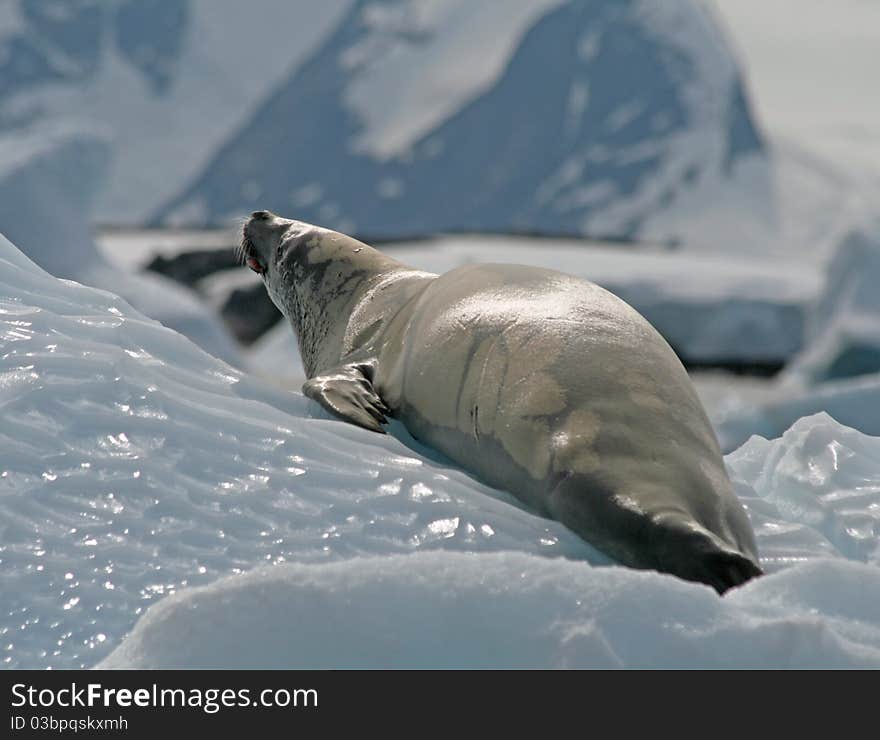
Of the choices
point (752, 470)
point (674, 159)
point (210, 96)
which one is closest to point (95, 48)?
point (210, 96)

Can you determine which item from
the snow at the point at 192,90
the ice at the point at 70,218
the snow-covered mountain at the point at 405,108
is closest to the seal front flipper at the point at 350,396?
the ice at the point at 70,218

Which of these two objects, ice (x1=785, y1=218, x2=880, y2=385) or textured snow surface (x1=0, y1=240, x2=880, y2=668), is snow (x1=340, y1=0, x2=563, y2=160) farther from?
textured snow surface (x1=0, y1=240, x2=880, y2=668)

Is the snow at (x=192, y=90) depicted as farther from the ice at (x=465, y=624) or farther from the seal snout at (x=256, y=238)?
the ice at (x=465, y=624)

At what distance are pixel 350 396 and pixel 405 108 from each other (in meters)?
34.7

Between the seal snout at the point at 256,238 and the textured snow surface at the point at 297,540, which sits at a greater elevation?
the textured snow surface at the point at 297,540

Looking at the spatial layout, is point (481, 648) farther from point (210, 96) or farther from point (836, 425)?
point (210, 96)

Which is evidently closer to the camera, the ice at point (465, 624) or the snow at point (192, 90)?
the ice at point (465, 624)

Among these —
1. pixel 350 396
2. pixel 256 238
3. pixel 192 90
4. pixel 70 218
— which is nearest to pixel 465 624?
pixel 350 396

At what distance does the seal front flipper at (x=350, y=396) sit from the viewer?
387 cm

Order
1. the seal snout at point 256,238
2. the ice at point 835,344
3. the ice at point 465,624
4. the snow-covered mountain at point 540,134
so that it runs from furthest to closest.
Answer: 1. the snow-covered mountain at point 540,134
2. the ice at point 835,344
3. the seal snout at point 256,238
4. the ice at point 465,624

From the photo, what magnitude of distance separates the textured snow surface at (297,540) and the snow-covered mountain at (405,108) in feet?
97.4

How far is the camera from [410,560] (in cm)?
234

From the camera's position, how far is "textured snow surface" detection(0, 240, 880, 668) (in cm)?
221

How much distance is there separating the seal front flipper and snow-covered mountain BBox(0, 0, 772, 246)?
29229 millimetres
